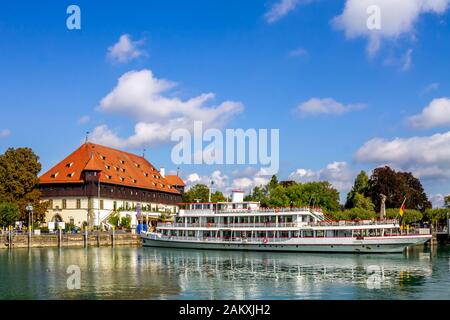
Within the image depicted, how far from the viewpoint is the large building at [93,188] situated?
88.8m

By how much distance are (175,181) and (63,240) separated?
163ft

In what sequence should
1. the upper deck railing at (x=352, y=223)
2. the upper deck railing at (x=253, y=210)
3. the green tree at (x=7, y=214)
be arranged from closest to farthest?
the upper deck railing at (x=352, y=223)
the upper deck railing at (x=253, y=210)
the green tree at (x=7, y=214)

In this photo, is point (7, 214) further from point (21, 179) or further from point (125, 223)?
point (125, 223)

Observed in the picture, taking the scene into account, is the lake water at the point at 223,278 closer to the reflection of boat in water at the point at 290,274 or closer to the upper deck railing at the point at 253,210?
the reflection of boat in water at the point at 290,274

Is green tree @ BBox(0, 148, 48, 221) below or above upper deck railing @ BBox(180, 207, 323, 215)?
above

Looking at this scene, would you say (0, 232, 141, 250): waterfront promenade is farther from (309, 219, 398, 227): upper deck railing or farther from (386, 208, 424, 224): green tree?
(386, 208, 424, 224): green tree

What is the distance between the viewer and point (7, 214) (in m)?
74.5

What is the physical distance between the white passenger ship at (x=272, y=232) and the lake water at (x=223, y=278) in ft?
20.9

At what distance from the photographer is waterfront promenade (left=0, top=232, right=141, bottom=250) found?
69.9 meters

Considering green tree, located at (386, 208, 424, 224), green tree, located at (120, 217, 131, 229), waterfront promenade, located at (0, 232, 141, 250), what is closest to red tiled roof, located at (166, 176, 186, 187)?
green tree, located at (120, 217, 131, 229)

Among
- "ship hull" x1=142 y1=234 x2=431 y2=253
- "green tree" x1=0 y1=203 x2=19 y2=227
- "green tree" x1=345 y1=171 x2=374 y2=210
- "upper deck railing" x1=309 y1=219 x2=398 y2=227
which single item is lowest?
"ship hull" x1=142 y1=234 x2=431 y2=253

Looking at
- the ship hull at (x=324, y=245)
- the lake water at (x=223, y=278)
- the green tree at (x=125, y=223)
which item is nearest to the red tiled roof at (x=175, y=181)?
the green tree at (x=125, y=223)
